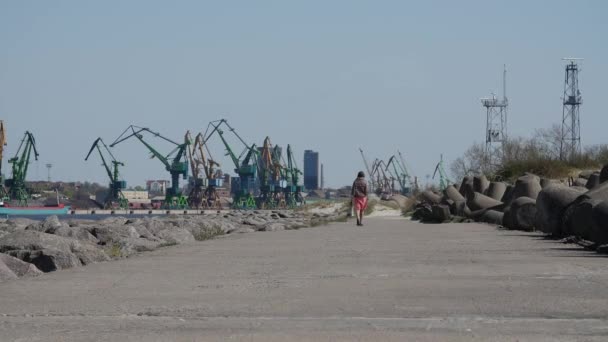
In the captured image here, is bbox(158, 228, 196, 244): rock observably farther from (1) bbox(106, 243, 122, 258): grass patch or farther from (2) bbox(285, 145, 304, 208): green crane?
(2) bbox(285, 145, 304, 208): green crane

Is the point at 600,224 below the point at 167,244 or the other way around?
the other way around

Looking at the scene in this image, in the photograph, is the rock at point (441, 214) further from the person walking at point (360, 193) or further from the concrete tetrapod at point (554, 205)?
the concrete tetrapod at point (554, 205)

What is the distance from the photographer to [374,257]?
10586 mm

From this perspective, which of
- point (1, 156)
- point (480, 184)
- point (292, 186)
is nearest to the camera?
point (480, 184)

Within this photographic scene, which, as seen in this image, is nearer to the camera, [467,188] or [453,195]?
[467,188]

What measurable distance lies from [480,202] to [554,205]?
11.1 metres

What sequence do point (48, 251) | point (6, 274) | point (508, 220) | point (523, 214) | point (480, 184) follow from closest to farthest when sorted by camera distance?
point (6, 274) < point (48, 251) < point (523, 214) < point (508, 220) < point (480, 184)

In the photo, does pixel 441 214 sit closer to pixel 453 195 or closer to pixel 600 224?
pixel 453 195

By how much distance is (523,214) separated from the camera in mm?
17562

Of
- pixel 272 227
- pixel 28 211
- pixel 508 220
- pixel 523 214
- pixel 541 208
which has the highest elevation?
pixel 541 208

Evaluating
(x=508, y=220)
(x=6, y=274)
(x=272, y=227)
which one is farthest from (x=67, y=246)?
(x=272, y=227)

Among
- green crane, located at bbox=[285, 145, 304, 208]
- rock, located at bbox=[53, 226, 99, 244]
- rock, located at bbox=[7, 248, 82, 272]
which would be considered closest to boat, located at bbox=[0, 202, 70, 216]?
green crane, located at bbox=[285, 145, 304, 208]

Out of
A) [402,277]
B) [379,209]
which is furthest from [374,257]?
[379,209]

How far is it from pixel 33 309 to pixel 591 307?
335 cm
